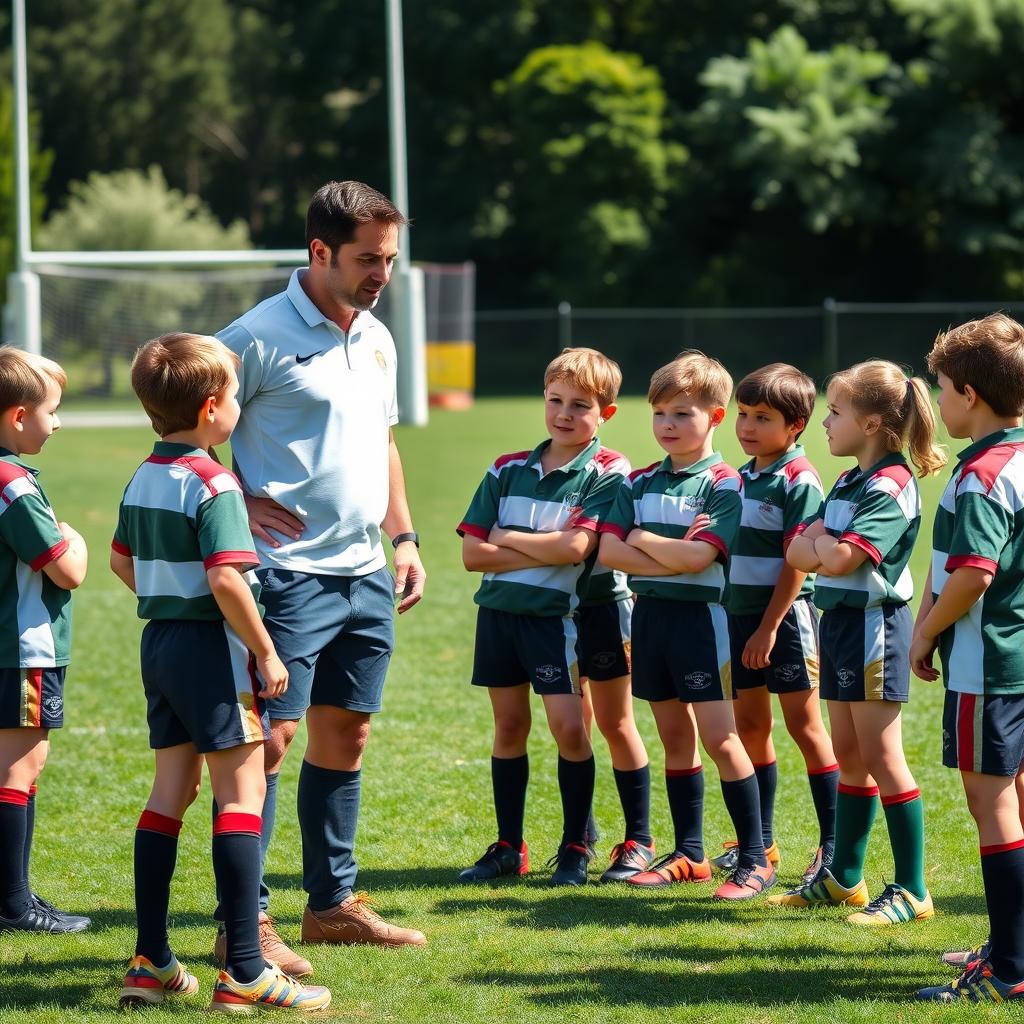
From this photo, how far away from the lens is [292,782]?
6074 mm

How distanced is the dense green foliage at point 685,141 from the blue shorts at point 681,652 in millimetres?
30340

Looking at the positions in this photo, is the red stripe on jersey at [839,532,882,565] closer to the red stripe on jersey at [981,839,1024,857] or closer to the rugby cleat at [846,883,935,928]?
the red stripe on jersey at [981,839,1024,857]

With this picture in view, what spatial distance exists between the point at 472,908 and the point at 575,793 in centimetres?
57

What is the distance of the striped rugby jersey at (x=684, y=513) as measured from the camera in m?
4.65

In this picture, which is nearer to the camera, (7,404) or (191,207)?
(7,404)

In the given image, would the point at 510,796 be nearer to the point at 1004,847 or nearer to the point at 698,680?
the point at 698,680

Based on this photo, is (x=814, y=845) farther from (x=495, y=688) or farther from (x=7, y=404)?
(x=7, y=404)

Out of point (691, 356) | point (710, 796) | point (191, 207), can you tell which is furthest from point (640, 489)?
point (191, 207)

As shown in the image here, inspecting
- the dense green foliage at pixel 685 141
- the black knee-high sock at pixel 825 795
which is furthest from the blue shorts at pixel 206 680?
the dense green foliage at pixel 685 141

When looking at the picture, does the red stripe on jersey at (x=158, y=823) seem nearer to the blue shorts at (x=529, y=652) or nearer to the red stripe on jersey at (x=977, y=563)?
the blue shorts at (x=529, y=652)

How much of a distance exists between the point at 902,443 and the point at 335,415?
1.69 m

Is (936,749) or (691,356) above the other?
(691,356)

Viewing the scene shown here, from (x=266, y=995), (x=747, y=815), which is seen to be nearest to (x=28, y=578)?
(x=266, y=995)

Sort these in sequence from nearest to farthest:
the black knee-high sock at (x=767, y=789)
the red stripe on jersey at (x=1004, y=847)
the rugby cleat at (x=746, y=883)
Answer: the red stripe on jersey at (x=1004, y=847) → the rugby cleat at (x=746, y=883) → the black knee-high sock at (x=767, y=789)
